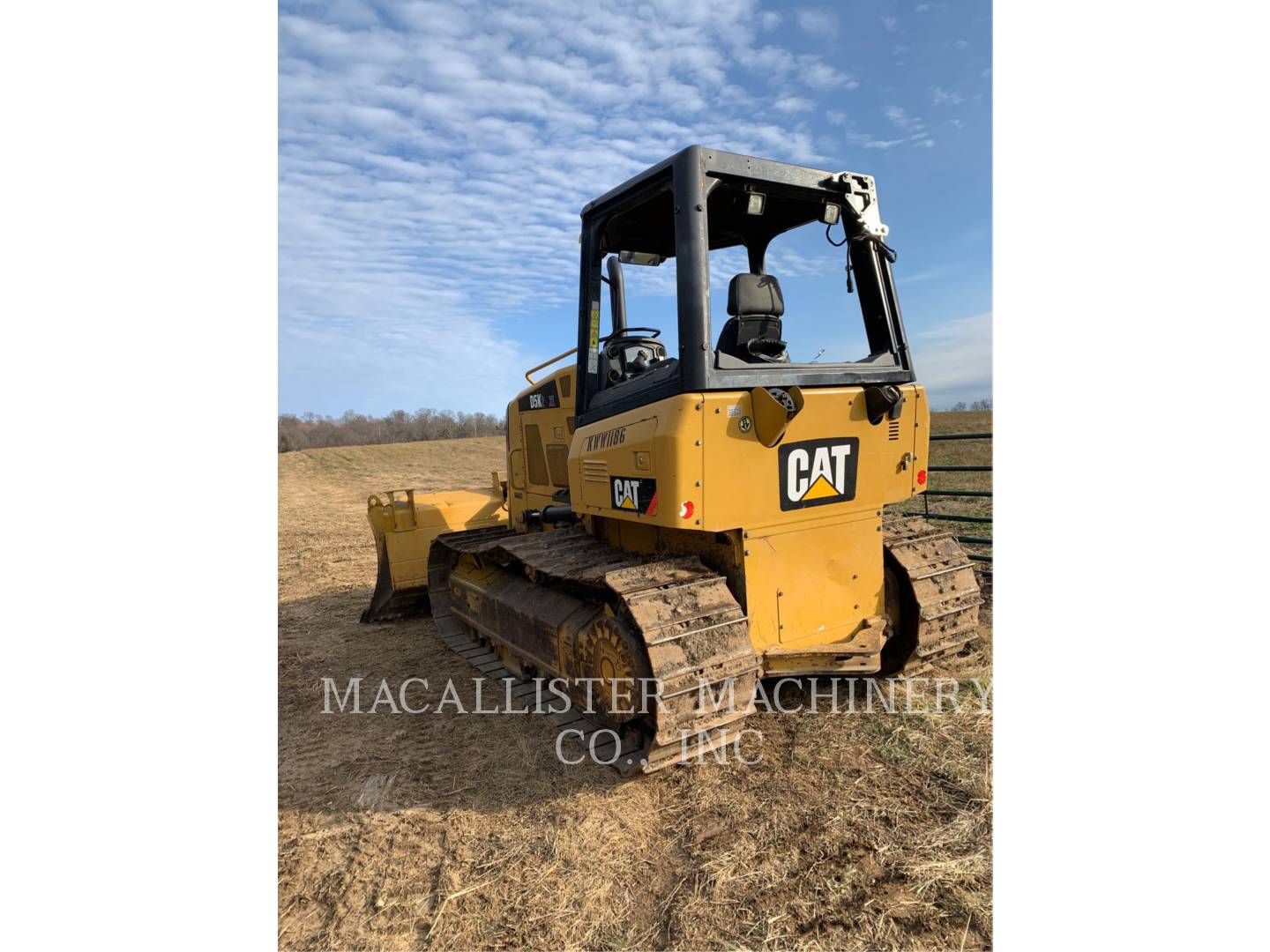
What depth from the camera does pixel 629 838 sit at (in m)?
3.24

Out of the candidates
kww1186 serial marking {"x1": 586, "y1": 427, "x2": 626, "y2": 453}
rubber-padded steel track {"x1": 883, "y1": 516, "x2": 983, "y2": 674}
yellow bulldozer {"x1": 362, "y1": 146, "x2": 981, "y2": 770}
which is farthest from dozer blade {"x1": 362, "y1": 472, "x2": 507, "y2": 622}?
rubber-padded steel track {"x1": 883, "y1": 516, "x2": 983, "y2": 674}

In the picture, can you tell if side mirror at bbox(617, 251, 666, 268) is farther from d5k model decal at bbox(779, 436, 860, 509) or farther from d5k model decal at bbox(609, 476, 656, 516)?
d5k model decal at bbox(779, 436, 860, 509)

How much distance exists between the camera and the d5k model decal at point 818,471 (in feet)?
12.4

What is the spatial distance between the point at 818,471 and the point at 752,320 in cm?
93

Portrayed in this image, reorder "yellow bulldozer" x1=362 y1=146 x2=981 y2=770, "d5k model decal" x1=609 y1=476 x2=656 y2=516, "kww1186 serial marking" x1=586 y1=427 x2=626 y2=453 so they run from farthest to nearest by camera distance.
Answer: "kww1186 serial marking" x1=586 y1=427 x2=626 y2=453 → "d5k model decal" x1=609 y1=476 x2=656 y2=516 → "yellow bulldozer" x1=362 y1=146 x2=981 y2=770

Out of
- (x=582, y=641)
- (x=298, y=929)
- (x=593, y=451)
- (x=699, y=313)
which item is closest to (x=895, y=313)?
(x=699, y=313)

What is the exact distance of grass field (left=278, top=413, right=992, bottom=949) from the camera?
107 inches

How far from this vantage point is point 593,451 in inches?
167

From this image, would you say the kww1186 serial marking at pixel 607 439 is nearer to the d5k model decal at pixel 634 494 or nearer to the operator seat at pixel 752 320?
the d5k model decal at pixel 634 494

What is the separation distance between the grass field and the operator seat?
2253mm

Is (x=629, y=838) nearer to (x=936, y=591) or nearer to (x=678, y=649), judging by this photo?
(x=678, y=649)

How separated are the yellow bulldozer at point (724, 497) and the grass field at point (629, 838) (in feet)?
1.31

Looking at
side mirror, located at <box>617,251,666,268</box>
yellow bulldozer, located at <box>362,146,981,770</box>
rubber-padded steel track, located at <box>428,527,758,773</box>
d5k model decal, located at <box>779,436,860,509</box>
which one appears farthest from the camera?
side mirror, located at <box>617,251,666,268</box>

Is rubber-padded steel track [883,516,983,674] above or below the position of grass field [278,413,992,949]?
above
